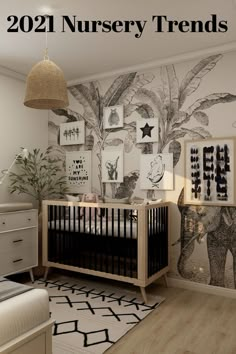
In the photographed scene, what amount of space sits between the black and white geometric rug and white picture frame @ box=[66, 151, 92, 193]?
122 centimetres

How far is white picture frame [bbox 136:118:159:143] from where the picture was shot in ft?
11.4

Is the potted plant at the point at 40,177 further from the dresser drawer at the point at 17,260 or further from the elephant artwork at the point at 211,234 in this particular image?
the elephant artwork at the point at 211,234

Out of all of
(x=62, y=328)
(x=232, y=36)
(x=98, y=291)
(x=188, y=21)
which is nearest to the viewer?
(x=62, y=328)

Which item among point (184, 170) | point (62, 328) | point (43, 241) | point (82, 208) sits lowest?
point (62, 328)

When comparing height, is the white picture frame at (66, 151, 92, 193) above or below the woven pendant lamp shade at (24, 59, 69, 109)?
below

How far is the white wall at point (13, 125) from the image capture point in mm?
3682

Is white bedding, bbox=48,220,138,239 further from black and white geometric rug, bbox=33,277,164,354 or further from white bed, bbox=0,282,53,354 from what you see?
white bed, bbox=0,282,53,354

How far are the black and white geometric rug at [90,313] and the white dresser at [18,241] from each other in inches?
12.2

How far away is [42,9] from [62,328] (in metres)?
2.58

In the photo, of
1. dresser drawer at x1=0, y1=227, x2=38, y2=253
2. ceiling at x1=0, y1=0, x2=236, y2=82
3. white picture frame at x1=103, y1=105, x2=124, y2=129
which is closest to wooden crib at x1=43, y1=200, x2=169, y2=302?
dresser drawer at x1=0, y1=227, x2=38, y2=253

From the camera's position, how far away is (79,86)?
4.07 m

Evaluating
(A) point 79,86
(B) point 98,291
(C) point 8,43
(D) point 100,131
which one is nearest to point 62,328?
(B) point 98,291

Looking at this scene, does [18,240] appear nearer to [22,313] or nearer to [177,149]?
[22,313]

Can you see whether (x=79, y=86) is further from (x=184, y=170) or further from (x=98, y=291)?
(x=98, y=291)
